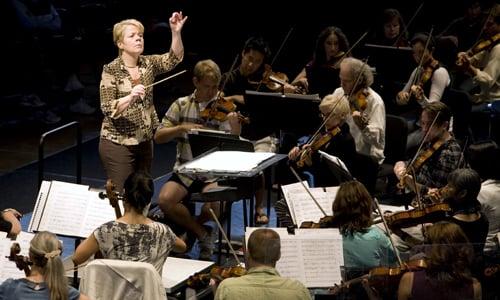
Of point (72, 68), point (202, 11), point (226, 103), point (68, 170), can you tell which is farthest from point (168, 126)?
point (202, 11)

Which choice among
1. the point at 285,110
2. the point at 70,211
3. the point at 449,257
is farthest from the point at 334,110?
the point at 449,257

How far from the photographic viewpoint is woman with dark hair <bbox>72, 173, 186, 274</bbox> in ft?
17.1

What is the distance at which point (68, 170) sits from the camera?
9172 millimetres

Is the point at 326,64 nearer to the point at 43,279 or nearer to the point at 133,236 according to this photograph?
the point at 133,236

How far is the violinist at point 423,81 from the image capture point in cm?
837

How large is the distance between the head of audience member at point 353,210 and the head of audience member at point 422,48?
126 inches

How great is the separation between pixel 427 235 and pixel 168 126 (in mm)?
2724

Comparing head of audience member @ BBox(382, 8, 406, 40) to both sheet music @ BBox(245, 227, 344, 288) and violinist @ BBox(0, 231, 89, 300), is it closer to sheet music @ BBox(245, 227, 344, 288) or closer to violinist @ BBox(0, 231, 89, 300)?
sheet music @ BBox(245, 227, 344, 288)

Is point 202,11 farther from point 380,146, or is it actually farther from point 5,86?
point 380,146

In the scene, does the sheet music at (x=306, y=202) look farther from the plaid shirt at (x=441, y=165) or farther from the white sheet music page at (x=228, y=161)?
the plaid shirt at (x=441, y=165)

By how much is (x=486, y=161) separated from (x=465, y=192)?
684mm

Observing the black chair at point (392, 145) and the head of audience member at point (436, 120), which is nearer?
the head of audience member at point (436, 120)

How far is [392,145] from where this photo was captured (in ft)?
25.5

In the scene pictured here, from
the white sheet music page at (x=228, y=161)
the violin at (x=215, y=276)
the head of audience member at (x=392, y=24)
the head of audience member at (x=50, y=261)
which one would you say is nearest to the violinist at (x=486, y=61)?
the head of audience member at (x=392, y=24)
